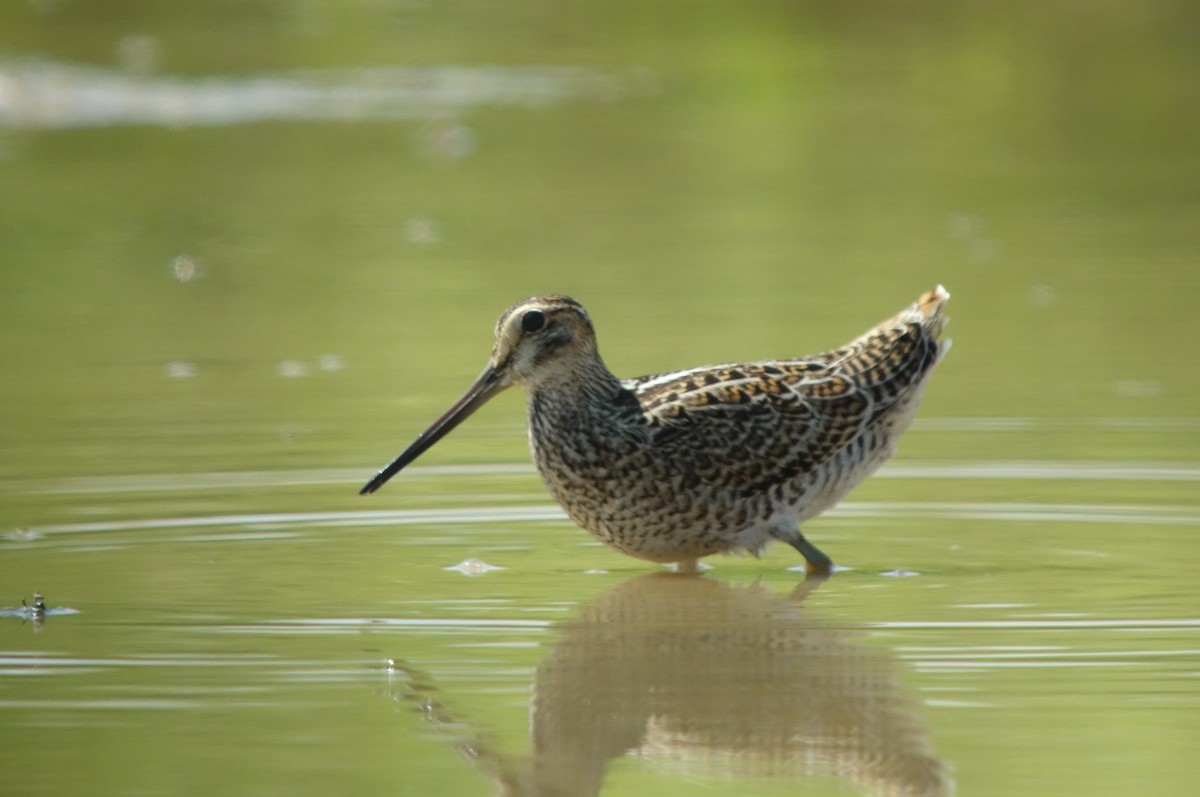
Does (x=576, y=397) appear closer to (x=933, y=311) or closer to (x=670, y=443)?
(x=670, y=443)

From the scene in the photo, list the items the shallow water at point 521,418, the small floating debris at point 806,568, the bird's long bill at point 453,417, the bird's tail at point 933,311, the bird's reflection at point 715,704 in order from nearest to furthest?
1. the bird's reflection at point 715,704
2. the shallow water at point 521,418
3. the small floating debris at point 806,568
4. the bird's long bill at point 453,417
5. the bird's tail at point 933,311

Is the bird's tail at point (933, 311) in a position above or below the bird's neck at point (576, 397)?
above

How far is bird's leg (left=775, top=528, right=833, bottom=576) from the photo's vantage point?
790 centimetres

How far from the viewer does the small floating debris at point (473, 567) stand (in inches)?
305

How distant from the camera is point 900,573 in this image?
7.73 m

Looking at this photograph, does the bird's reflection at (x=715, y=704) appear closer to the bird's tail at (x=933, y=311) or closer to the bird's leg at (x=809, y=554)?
the bird's leg at (x=809, y=554)

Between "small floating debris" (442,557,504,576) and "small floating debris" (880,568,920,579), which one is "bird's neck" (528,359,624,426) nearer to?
"small floating debris" (442,557,504,576)

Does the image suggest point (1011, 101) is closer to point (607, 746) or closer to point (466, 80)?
point (466, 80)

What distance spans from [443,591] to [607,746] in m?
1.80

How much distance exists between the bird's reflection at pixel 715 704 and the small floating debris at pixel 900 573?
365mm

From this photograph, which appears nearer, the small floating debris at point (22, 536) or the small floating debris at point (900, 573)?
the small floating debris at point (900, 573)

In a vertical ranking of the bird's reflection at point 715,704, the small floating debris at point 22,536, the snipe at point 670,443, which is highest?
the snipe at point 670,443

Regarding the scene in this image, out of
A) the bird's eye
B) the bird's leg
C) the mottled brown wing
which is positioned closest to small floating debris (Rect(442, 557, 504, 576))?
the mottled brown wing

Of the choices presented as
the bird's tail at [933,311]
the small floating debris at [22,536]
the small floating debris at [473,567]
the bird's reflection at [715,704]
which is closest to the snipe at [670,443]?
the small floating debris at [473,567]
